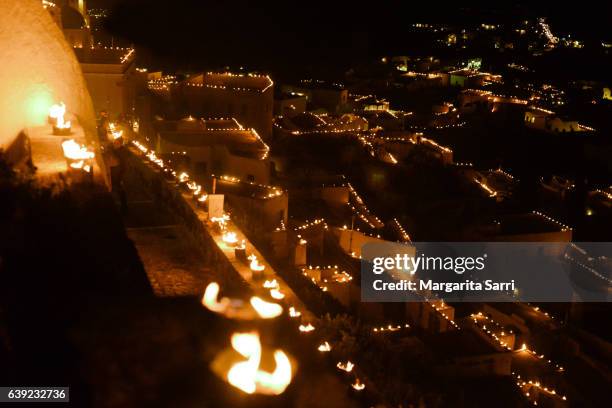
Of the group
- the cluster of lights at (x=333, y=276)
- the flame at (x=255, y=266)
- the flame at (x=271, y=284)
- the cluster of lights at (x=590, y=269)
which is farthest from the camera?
the cluster of lights at (x=590, y=269)

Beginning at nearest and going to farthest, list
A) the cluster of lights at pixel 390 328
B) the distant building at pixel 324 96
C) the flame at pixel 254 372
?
the flame at pixel 254 372 → the cluster of lights at pixel 390 328 → the distant building at pixel 324 96

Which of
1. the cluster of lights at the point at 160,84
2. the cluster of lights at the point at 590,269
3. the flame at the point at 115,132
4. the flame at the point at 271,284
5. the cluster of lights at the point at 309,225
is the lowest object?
the cluster of lights at the point at 590,269

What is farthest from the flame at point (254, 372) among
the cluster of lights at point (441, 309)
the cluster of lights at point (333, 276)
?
the cluster of lights at point (441, 309)

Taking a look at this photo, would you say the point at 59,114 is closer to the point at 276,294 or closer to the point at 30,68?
the point at 30,68

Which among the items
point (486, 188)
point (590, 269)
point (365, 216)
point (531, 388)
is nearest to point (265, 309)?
point (531, 388)

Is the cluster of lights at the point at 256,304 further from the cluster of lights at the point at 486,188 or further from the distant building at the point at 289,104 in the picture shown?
the distant building at the point at 289,104

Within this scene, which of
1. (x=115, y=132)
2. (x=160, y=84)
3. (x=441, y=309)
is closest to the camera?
(x=115, y=132)

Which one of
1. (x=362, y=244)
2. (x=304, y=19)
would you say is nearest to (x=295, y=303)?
(x=362, y=244)
